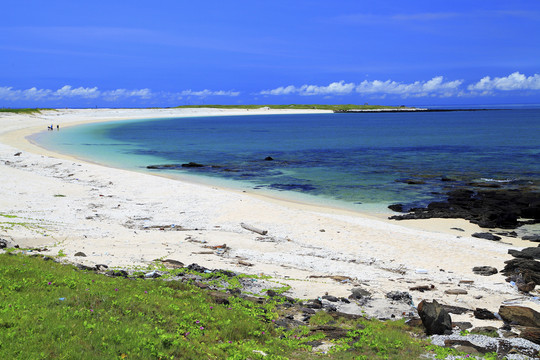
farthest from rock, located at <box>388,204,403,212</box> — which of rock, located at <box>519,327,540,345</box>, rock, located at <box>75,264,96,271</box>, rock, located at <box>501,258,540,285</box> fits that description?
rock, located at <box>75,264,96,271</box>

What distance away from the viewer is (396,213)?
2453 cm

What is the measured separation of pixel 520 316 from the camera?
995 centimetres

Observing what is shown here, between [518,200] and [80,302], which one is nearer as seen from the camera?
[80,302]

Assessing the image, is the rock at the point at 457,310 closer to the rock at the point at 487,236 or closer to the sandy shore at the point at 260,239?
the sandy shore at the point at 260,239

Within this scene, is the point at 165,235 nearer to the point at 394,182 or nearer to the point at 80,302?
the point at 80,302

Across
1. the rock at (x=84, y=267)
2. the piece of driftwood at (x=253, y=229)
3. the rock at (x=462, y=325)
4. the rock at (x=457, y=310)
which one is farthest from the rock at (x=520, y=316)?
the rock at (x=84, y=267)

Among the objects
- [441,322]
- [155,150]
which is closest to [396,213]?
[441,322]

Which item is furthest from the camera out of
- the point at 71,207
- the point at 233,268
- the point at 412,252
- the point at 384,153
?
the point at 384,153

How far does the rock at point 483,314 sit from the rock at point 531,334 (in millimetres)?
1169

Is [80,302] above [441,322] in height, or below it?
above

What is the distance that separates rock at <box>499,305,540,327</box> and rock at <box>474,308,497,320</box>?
207 millimetres

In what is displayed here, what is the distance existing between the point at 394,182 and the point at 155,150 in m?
34.8

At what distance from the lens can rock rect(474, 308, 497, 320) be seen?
34.0ft

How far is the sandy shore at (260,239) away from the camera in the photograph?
13.4 metres
